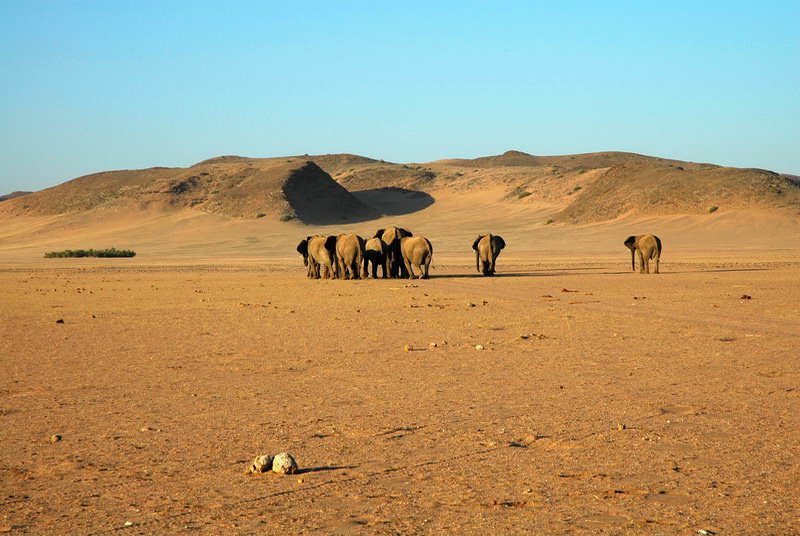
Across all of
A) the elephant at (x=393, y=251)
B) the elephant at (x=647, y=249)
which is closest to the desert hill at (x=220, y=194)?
the elephant at (x=393, y=251)

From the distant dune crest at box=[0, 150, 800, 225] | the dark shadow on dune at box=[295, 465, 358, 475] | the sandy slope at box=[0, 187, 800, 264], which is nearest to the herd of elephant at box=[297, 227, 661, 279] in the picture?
the sandy slope at box=[0, 187, 800, 264]

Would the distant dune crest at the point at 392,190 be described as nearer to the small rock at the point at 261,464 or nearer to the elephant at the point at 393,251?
the elephant at the point at 393,251

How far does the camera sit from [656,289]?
24.2 m

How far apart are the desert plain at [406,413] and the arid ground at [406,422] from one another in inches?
1.1

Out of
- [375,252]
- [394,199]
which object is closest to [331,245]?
[375,252]

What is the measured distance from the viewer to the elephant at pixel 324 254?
31.2 m

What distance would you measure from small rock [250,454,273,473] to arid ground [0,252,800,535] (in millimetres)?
91

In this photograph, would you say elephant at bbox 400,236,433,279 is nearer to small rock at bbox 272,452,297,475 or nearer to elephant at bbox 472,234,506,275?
elephant at bbox 472,234,506,275

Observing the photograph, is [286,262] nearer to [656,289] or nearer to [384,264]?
[384,264]

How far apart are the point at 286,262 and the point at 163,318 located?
3052 centimetres

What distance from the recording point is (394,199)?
321 feet

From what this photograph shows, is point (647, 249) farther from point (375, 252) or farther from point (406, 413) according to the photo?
point (406, 413)

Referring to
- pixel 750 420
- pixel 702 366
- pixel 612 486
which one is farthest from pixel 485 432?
pixel 702 366

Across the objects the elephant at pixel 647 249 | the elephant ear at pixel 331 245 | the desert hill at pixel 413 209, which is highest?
the desert hill at pixel 413 209
